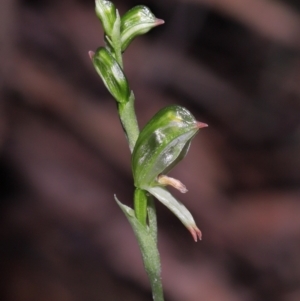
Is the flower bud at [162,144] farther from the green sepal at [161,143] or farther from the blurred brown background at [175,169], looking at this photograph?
the blurred brown background at [175,169]

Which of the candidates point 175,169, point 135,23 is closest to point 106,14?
point 135,23

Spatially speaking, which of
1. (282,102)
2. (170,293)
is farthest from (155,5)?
(170,293)

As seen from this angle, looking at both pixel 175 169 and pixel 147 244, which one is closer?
pixel 147 244

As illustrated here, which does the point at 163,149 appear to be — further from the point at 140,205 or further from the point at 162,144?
the point at 140,205

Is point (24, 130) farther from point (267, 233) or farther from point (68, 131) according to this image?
point (267, 233)

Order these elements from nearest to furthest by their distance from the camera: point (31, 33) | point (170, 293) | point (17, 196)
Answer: point (170, 293) → point (17, 196) → point (31, 33)
